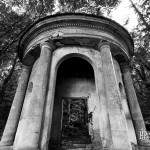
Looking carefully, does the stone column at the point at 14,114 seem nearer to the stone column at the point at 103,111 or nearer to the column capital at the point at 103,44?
the stone column at the point at 103,111

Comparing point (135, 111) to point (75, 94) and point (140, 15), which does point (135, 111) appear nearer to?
point (75, 94)

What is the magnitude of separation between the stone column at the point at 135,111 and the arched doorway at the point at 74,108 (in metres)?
2.07

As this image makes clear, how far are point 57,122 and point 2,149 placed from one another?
311 centimetres

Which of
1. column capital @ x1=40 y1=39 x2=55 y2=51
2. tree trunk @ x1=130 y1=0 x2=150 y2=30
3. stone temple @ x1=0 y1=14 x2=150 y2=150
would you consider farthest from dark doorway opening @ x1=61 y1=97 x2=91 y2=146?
tree trunk @ x1=130 y1=0 x2=150 y2=30

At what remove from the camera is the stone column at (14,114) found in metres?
7.52

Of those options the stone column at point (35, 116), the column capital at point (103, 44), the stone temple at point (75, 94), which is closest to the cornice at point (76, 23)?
the stone temple at point (75, 94)

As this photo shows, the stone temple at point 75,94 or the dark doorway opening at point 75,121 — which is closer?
the stone temple at point 75,94

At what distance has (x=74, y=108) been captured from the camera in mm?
9070

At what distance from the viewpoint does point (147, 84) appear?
15469 millimetres

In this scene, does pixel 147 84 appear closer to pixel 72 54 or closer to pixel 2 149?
pixel 72 54

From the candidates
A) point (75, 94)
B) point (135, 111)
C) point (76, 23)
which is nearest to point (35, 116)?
point (75, 94)

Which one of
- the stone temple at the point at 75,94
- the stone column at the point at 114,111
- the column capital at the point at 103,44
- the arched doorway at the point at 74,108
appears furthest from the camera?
the arched doorway at the point at 74,108

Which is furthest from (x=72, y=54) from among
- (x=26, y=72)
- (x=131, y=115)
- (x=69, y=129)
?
(x=131, y=115)

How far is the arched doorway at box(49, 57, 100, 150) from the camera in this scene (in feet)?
26.7
